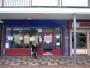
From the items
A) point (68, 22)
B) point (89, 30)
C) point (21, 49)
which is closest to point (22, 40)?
point (21, 49)

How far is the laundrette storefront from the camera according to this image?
21.2m

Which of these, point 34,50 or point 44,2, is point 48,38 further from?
point 44,2

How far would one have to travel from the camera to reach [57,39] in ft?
70.7

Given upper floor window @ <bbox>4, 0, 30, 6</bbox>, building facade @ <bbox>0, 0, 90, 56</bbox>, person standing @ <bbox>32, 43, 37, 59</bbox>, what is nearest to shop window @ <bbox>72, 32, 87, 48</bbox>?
building facade @ <bbox>0, 0, 90, 56</bbox>

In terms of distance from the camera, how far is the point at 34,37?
2152 centimetres

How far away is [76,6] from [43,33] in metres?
5.86

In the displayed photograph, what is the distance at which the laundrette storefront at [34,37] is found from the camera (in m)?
21.2

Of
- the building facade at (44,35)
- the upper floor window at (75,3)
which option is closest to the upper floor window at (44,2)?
the upper floor window at (75,3)

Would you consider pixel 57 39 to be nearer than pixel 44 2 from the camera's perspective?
No

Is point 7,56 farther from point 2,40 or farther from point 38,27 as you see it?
point 38,27

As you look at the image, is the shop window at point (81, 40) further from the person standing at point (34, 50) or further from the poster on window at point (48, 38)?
the person standing at point (34, 50)

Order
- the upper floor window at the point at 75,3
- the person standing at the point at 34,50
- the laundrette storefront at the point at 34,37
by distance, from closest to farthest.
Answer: the upper floor window at the point at 75,3, the person standing at the point at 34,50, the laundrette storefront at the point at 34,37

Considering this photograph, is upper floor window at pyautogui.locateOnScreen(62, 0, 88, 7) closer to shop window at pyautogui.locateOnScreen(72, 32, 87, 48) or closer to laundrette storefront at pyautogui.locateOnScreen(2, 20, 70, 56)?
laundrette storefront at pyautogui.locateOnScreen(2, 20, 70, 56)

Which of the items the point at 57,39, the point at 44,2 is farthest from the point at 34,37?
the point at 44,2
